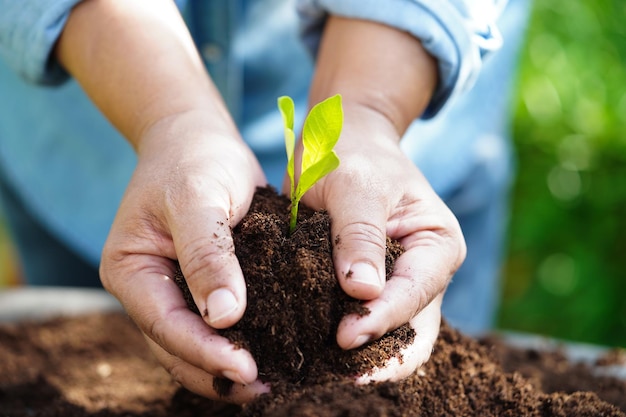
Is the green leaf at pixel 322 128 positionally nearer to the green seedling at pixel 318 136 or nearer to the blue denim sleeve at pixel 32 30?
the green seedling at pixel 318 136

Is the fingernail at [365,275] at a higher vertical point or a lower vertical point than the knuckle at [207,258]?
lower

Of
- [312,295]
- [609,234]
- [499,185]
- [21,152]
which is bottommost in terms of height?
[609,234]

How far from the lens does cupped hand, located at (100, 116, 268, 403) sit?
37.6 inches

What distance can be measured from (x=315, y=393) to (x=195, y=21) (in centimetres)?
117

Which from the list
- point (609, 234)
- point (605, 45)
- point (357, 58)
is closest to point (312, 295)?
point (357, 58)

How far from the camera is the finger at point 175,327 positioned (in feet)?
3.12

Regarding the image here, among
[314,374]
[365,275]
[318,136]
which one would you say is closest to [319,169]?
[318,136]

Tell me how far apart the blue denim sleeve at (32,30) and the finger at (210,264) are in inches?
22.5

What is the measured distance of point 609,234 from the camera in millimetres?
3145

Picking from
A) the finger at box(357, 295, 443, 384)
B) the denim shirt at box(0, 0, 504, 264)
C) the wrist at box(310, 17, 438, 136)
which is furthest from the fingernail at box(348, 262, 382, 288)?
the denim shirt at box(0, 0, 504, 264)

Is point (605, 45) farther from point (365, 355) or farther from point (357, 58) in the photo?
point (365, 355)

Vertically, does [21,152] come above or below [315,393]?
below

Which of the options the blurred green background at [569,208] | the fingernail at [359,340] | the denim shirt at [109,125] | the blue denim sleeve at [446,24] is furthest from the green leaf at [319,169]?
the blurred green background at [569,208]

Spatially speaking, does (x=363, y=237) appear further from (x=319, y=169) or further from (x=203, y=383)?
(x=203, y=383)
